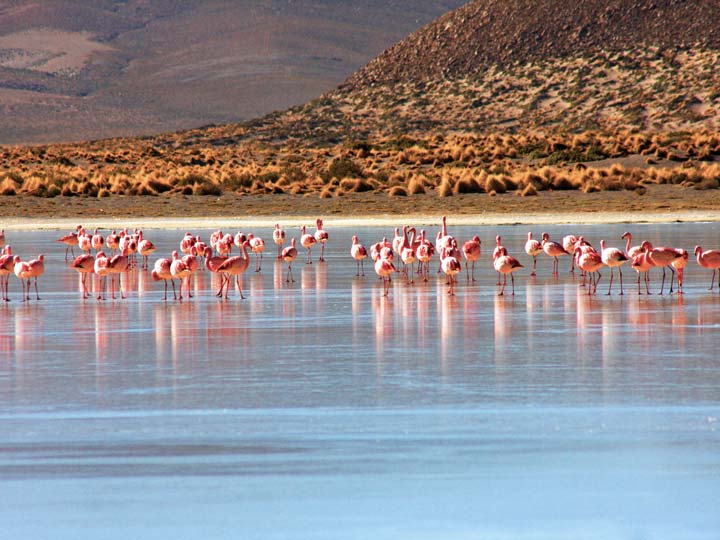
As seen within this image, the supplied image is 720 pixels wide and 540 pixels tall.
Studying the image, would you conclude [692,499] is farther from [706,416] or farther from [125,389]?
[125,389]

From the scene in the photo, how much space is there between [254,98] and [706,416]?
160 m

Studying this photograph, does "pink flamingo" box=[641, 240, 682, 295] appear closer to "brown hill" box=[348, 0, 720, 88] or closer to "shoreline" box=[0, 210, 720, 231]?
"shoreline" box=[0, 210, 720, 231]

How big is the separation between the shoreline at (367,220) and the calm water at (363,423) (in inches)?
830

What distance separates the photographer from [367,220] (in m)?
38.1

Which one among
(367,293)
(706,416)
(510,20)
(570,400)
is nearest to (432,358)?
(570,400)

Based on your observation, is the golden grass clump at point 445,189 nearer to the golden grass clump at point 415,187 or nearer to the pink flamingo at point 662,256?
the golden grass clump at point 415,187

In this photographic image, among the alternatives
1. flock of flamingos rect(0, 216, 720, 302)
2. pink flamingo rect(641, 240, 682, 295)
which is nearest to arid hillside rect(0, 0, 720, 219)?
flock of flamingos rect(0, 216, 720, 302)

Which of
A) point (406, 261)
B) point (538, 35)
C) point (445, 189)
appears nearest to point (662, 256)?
point (406, 261)

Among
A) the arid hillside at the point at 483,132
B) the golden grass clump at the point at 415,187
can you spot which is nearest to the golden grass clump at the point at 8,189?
the arid hillside at the point at 483,132

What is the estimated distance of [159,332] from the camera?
514 inches

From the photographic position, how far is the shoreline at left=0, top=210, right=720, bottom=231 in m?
35.8

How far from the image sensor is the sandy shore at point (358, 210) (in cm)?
3716

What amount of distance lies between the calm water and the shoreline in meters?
21.1

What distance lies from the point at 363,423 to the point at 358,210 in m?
34.0
